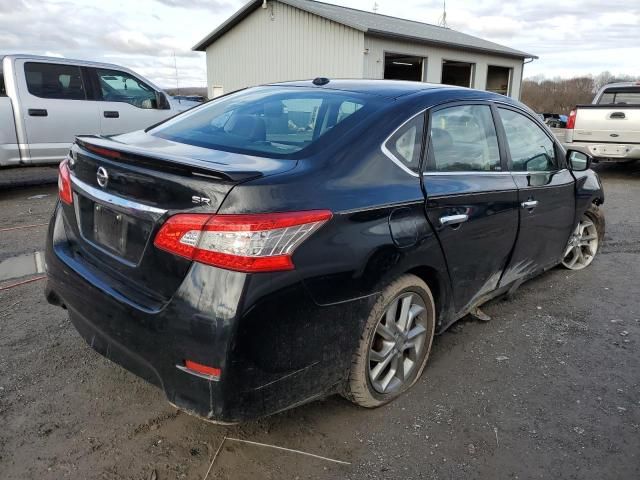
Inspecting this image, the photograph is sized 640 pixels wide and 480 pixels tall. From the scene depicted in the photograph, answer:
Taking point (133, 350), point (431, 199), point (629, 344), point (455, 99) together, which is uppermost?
point (455, 99)

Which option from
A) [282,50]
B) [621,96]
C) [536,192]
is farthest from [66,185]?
[282,50]

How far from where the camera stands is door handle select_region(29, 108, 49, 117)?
7.91 metres

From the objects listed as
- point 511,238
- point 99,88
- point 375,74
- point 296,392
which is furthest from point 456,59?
point 296,392

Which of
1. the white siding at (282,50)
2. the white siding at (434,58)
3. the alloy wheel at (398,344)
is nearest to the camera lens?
the alloy wheel at (398,344)

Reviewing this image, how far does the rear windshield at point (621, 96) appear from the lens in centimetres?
1146

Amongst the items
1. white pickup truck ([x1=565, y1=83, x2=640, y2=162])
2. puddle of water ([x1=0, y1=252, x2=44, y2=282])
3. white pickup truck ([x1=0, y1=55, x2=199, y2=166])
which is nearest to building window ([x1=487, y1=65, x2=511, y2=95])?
white pickup truck ([x1=565, y1=83, x2=640, y2=162])

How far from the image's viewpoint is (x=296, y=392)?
2219 mm

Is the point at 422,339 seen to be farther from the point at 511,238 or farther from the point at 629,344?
the point at 629,344

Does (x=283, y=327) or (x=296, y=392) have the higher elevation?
(x=283, y=327)

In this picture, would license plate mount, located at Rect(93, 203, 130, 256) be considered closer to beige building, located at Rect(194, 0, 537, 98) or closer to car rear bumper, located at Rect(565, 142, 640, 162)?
car rear bumper, located at Rect(565, 142, 640, 162)

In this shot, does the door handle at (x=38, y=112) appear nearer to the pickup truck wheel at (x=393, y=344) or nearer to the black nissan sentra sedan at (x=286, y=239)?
the black nissan sentra sedan at (x=286, y=239)

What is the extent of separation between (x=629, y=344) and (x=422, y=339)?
63.9 inches

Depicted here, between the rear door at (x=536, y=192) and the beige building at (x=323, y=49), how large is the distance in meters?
12.9

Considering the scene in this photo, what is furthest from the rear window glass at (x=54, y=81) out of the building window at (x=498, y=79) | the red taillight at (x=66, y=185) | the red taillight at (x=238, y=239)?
the building window at (x=498, y=79)
